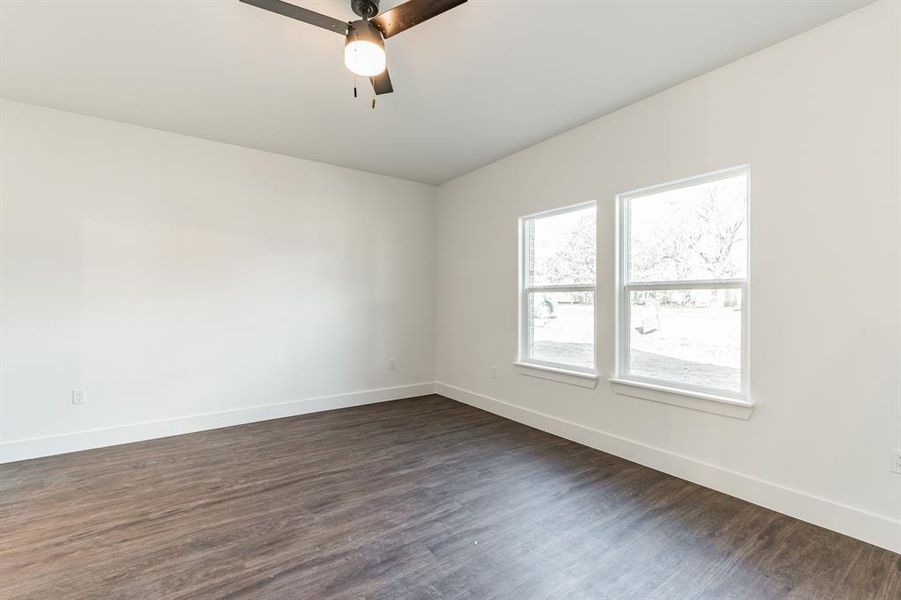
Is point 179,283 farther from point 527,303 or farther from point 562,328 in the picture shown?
point 562,328

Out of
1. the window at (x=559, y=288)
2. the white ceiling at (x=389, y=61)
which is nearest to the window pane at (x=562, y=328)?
the window at (x=559, y=288)

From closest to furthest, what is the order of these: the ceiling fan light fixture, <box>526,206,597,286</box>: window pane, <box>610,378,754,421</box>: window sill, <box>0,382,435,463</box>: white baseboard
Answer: the ceiling fan light fixture → <box>610,378,754,421</box>: window sill → <box>0,382,435,463</box>: white baseboard → <box>526,206,597,286</box>: window pane

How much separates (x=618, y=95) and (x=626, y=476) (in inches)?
112

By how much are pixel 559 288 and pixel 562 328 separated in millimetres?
398

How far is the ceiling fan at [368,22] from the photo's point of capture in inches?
69.3

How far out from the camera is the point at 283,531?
2139 millimetres

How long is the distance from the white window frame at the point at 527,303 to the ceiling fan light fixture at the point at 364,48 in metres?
2.21

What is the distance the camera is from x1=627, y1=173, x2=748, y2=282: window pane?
260cm

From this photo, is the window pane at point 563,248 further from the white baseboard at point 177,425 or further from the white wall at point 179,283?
the white baseboard at point 177,425

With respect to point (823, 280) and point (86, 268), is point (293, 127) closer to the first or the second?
point (86, 268)

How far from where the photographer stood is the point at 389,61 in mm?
2512

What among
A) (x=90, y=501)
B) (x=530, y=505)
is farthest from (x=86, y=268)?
(x=530, y=505)

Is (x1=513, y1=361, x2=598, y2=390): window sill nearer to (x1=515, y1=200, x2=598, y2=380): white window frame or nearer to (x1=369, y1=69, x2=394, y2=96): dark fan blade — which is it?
A: (x1=515, y1=200, x2=598, y2=380): white window frame

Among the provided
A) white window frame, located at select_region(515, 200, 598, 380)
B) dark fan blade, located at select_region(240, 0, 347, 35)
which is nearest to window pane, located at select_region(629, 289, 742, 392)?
white window frame, located at select_region(515, 200, 598, 380)
